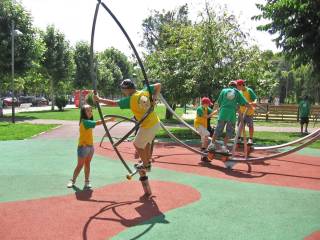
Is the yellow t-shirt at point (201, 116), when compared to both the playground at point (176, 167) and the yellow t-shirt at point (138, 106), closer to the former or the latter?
the playground at point (176, 167)

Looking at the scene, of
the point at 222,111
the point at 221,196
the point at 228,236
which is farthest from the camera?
the point at 222,111

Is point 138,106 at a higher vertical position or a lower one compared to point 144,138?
higher

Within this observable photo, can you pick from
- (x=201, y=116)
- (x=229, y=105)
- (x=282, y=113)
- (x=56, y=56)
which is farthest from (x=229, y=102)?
(x=56, y=56)

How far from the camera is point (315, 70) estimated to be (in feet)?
62.8

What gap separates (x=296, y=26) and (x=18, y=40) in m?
20.4

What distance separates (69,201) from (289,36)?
1393 cm

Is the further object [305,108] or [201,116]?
[305,108]

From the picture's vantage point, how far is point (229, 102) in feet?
34.1

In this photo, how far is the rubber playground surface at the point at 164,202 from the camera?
5.58m

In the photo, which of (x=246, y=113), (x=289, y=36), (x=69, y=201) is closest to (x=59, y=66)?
(x=289, y=36)

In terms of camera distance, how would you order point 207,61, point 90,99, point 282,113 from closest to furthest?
point 90,99, point 207,61, point 282,113

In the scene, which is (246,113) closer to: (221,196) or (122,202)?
(221,196)

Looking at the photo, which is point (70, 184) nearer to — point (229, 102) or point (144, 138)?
point (144, 138)

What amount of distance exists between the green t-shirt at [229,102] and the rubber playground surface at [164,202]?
1220 mm
